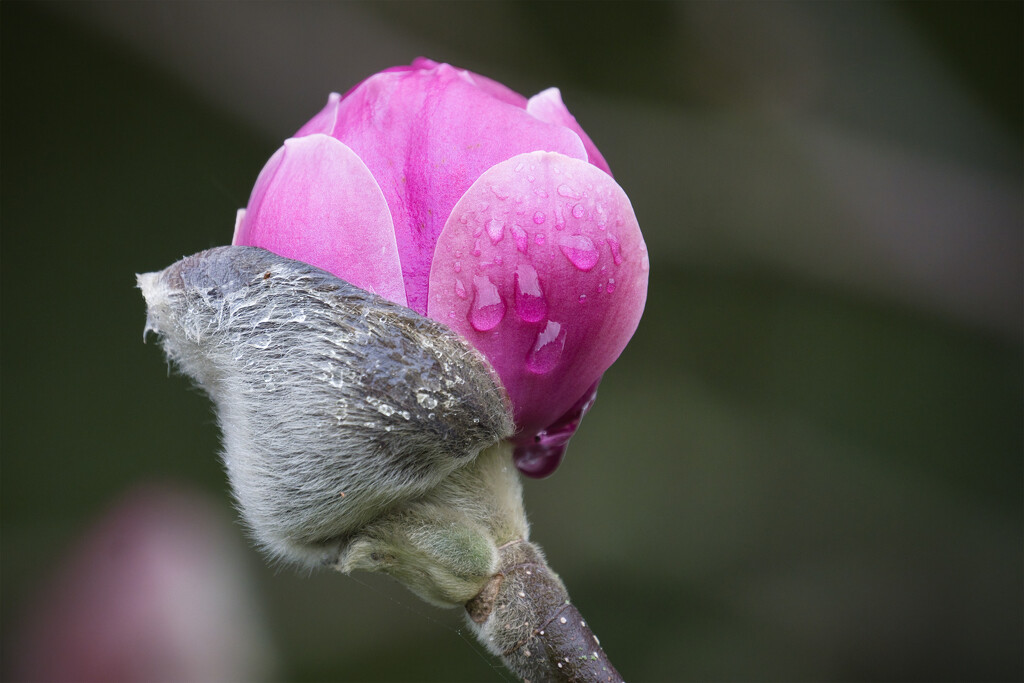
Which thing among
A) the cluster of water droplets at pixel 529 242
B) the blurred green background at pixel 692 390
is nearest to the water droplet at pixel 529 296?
the cluster of water droplets at pixel 529 242

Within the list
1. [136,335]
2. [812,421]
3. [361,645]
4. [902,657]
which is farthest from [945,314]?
[136,335]

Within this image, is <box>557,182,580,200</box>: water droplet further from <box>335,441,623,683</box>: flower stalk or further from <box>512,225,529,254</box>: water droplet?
<box>335,441,623,683</box>: flower stalk

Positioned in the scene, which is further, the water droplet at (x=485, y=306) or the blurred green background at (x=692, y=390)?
the blurred green background at (x=692, y=390)

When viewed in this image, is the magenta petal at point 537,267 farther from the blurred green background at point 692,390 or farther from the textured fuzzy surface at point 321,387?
the blurred green background at point 692,390

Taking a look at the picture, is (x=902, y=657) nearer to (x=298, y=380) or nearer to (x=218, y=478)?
(x=218, y=478)

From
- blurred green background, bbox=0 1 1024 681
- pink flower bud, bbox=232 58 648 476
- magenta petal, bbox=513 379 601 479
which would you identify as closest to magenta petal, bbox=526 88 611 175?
pink flower bud, bbox=232 58 648 476

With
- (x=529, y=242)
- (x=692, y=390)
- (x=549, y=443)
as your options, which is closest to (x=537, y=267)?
(x=529, y=242)

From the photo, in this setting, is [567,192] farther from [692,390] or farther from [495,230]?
[692,390]
